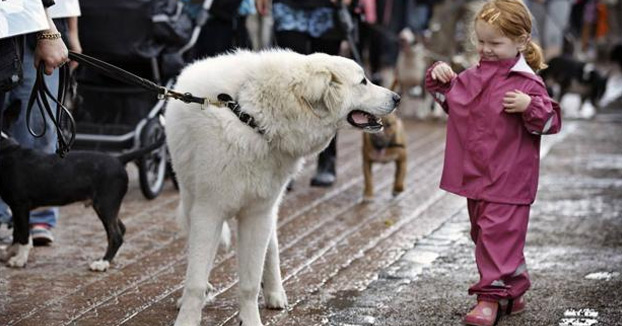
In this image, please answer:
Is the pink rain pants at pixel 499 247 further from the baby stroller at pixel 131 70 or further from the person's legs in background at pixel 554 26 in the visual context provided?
the person's legs in background at pixel 554 26

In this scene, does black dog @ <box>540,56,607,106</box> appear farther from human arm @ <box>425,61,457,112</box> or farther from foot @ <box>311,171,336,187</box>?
human arm @ <box>425,61,457,112</box>

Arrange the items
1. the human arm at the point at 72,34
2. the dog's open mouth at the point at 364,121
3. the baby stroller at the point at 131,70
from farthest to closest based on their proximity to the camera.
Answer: the baby stroller at the point at 131,70 < the human arm at the point at 72,34 < the dog's open mouth at the point at 364,121

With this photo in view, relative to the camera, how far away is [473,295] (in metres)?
5.94

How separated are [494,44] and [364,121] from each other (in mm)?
851

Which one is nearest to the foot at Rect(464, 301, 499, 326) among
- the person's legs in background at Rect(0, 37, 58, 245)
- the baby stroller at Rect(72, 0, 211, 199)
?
the person's legs in background at Rect(0, 37, 58, 245)

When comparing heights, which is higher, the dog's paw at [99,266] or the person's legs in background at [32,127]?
the person's legs in background at [32,127]

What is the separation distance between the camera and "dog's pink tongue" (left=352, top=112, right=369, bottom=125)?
16.4 ft

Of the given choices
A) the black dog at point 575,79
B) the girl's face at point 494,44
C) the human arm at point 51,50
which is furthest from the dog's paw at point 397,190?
the black dog at point 575,79

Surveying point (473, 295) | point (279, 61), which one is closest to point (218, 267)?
point (473, 295)

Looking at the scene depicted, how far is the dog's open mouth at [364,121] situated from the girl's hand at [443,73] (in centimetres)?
69

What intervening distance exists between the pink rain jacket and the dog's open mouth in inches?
24.9

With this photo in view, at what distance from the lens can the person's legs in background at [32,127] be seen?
21.2ft

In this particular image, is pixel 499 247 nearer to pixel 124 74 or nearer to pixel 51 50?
pixel 124 74

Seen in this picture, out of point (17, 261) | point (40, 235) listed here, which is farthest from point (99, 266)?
point (40, 235)
